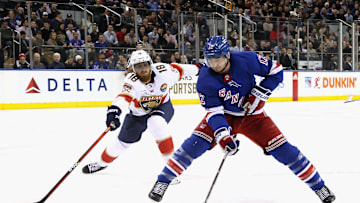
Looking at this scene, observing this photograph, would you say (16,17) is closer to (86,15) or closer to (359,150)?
(86,15)

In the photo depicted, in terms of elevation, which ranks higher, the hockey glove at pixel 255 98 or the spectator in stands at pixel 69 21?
the spectator in stands at pixel 69 21

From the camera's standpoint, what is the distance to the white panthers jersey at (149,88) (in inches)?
128

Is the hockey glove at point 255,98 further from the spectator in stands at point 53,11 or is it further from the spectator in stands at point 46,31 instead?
the spectator in stands at point 53,11

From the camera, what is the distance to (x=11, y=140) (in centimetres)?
539

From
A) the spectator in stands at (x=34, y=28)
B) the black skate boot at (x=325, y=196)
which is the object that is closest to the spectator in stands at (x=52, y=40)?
the spectator in stands at (x=34, y=28)

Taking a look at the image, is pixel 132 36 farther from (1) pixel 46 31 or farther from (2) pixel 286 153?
(2) pixel 286 153

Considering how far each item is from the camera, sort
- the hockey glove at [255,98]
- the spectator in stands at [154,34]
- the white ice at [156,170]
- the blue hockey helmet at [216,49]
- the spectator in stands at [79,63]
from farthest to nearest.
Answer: the spectator in stands at [154,34] → the spectator in stands at [79,63] → the white ice at [156,170] → the hockey glove at [255,98] → the blue hockey helmet at [216,49]

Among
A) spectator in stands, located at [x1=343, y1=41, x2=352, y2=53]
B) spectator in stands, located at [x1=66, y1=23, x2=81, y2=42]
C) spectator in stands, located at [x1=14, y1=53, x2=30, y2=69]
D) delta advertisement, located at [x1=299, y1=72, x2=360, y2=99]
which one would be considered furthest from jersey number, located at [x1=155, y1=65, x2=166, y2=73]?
spectator in stands, located at [x1=343, y1=41, x2=352, y2=53]

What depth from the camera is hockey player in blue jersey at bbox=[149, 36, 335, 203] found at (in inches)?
98.7

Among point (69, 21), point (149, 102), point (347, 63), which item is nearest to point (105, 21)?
point (69, 21)

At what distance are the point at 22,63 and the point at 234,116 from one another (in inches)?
301

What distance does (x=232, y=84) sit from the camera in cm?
255

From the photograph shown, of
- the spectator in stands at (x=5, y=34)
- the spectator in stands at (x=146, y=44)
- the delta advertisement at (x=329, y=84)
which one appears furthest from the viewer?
the delta advertisement at (x=329, y=84)

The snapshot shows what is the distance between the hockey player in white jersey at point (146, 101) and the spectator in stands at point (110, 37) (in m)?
6.90
